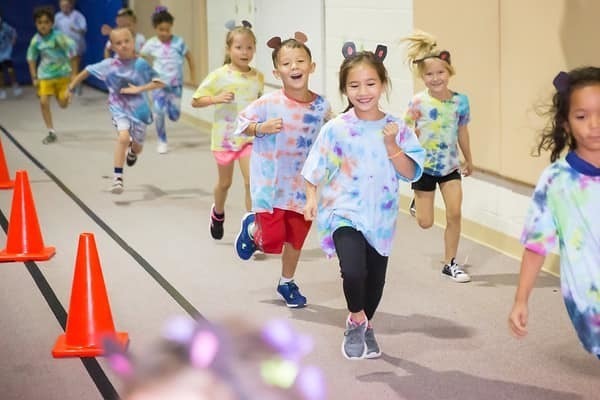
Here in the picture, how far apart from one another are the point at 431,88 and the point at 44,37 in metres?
7.83

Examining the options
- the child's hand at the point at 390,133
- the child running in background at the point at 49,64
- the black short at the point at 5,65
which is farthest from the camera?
the black short at the point at 5,65

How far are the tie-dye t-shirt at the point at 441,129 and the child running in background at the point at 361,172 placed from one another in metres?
1.49

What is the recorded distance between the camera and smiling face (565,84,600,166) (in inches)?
123

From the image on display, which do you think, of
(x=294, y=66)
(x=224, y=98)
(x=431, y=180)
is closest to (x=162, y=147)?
(x=224, y=98)

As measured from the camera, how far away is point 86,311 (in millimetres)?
4523

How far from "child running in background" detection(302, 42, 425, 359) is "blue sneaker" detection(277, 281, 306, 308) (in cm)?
94

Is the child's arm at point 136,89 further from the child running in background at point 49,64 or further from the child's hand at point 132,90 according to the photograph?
the child running in background at point 49,64

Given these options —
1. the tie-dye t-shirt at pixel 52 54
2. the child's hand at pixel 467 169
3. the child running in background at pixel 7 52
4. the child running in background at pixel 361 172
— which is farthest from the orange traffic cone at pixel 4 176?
the child running in background at pixel 7 52

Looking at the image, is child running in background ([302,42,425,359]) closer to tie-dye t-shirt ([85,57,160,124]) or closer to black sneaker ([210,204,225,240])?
black sneaker ([210,204,225,240])

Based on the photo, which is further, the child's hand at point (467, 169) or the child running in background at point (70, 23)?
the child running in background at point (70, 23)

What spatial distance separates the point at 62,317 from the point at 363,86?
6.84 ft

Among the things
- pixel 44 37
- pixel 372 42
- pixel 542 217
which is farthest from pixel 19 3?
pixel 542 217

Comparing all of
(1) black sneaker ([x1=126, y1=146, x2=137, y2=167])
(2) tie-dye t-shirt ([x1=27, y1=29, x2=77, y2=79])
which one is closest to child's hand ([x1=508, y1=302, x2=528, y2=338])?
(1) black sneaker ([x1=126, y1=146, x2=137, y2=167])

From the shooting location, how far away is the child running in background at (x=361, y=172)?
4.27m
